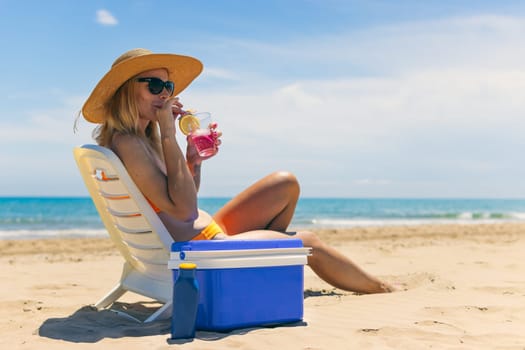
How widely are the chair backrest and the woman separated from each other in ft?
0.24

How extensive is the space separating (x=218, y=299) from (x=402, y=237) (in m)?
8.61

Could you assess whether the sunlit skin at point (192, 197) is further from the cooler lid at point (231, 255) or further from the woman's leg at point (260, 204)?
the cooler lid at point (231, 255)

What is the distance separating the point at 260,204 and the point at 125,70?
1.16m

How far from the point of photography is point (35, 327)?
3.13 meters

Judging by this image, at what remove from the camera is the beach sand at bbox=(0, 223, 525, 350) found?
2682 millimetres

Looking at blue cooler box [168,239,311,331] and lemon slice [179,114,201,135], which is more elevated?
lemon slice [179,114,201,135]

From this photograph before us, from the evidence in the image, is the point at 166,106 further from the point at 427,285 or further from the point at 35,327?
the point at 427,285

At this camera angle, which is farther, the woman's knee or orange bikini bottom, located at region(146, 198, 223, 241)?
the woman's knee

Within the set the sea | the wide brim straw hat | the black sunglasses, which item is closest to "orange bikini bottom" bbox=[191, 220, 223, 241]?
the black sunglasses

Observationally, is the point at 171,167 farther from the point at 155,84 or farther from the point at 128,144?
the point at 155,84

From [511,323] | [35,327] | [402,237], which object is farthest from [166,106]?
[402,237]

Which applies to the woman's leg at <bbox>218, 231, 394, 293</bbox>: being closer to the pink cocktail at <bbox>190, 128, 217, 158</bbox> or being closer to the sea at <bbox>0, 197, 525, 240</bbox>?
the pink cocktail at <bbox>190, 128, 217, 158</bbox>

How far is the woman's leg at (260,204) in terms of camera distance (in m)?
3.55

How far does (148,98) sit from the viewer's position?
3178 mm
